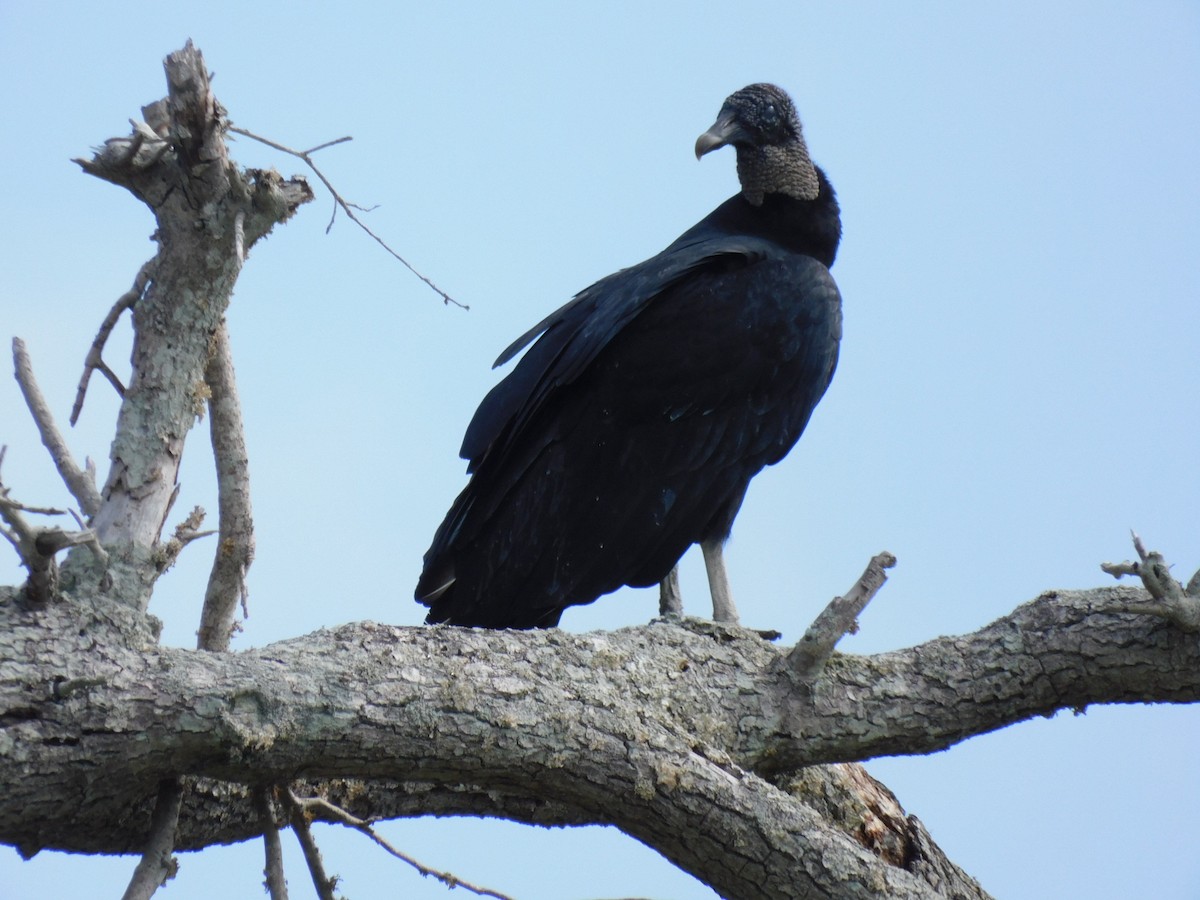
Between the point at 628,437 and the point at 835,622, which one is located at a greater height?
the point at 628,437

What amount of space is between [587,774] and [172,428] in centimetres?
105

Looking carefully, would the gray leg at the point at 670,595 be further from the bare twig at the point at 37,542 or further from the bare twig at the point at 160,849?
the bare twig at the point at 37,542

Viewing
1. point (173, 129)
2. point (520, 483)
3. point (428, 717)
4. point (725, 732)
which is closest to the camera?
point (428, 717)

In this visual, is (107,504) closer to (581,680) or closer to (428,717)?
(428,717)

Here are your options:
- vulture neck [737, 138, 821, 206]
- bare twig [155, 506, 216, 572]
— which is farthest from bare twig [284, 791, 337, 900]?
vulture neck [737, 138, 821, 206]

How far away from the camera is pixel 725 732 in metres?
2.74

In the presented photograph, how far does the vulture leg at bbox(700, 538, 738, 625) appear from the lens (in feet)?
12.0

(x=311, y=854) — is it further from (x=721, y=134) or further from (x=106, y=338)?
(x=721, y=134)

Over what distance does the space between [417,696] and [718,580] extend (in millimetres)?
1495

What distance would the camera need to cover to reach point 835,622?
265 centimetres

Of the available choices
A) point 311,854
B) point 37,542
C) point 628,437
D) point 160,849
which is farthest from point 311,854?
point 628,437

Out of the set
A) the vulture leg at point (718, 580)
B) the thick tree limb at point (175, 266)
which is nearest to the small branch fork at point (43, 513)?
the thick tree limb at point (175, 266)

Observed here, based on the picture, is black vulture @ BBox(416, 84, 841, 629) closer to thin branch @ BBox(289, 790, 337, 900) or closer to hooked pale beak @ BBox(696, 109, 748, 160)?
hooked pale beak @ BBox(696, 109, 748, 160)

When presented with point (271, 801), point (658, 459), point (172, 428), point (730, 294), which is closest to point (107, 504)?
point (172, 428)
